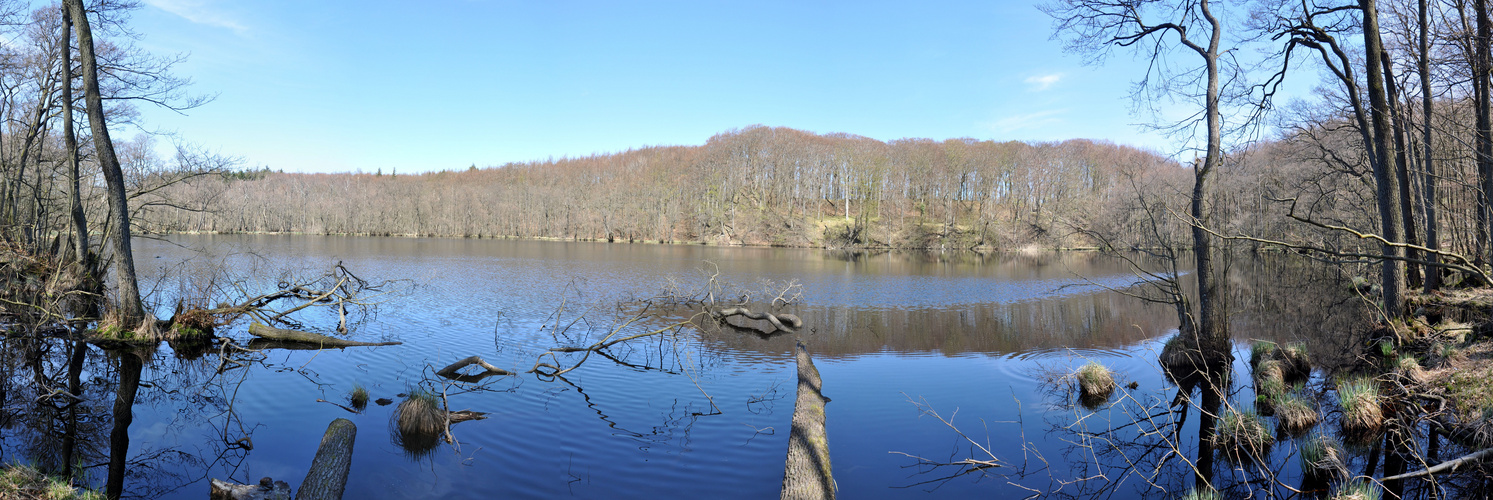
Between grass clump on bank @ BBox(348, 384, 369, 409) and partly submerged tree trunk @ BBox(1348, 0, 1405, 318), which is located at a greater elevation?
partly submerged tree trunk @ BBox(1348, 0, 1405, 318)

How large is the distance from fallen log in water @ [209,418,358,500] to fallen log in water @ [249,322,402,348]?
6.44 m

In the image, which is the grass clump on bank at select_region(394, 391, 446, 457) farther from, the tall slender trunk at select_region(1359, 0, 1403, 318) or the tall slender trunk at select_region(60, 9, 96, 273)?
the tall slender trunk at select_region(1359, 0, 1403, 318)

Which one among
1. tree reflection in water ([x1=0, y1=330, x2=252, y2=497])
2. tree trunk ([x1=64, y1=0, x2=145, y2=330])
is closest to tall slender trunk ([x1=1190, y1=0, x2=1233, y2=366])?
tree reflection in water ([x1=0, y1=330, x2=252, y2=497])

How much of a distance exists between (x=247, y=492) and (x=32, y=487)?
120 cm

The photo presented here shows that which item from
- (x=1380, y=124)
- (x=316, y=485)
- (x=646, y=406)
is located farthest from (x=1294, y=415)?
(x=316, y=485)

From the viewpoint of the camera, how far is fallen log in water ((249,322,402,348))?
38.4 feet

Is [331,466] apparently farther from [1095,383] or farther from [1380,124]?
[1380,124]

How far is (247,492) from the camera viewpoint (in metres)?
5.15

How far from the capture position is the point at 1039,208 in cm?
6297

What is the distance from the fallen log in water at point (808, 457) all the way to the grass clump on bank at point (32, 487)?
4.97 m

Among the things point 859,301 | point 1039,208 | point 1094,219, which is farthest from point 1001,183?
point 859,301

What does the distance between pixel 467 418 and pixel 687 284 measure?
1457cm

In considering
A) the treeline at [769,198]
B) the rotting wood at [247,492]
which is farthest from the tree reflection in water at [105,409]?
the treeline at [769,198]

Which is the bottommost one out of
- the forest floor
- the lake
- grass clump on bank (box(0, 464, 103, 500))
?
the lake
